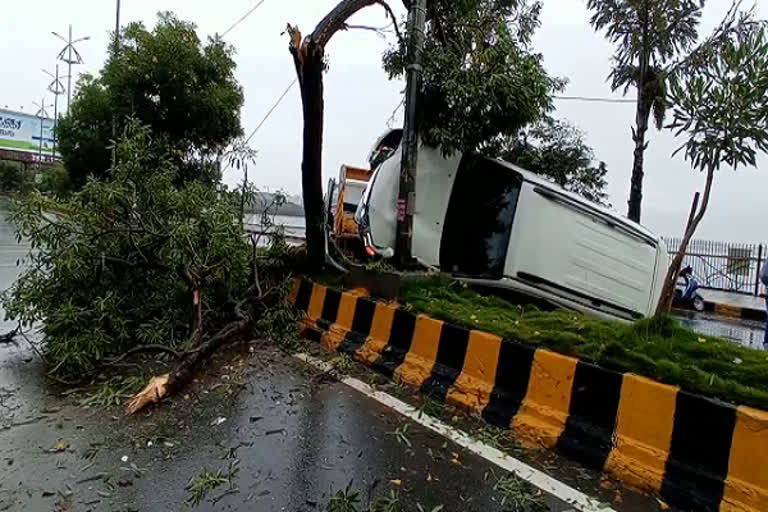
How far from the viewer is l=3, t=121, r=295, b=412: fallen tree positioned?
385cm

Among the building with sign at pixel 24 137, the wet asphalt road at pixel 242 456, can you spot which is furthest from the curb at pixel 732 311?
the building with sign at pixel 24 137

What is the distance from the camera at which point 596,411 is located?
2.76 metres

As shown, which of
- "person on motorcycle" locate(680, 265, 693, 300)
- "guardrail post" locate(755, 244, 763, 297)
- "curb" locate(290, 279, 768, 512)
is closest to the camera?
"curb" locate(290, 279, 768, 512)

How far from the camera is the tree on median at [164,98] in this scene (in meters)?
10.7

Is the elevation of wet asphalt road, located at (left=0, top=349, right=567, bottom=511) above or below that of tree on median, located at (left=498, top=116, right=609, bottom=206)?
below

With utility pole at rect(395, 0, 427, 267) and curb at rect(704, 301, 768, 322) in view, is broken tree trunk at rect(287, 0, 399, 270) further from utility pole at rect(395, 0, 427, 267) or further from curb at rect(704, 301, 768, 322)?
curb at rect(704, 301, 768, 322)

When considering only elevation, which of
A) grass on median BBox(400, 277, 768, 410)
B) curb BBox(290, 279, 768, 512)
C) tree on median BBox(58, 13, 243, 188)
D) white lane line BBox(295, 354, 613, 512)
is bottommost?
white lane line BBox(295, 354, 613, 512)

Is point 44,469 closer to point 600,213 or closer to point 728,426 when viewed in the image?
point 728,426

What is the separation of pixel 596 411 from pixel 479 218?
301 centimetres

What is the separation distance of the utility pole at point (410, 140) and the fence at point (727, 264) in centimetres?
1349

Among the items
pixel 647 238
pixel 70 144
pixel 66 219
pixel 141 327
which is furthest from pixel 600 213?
pixel 70 144

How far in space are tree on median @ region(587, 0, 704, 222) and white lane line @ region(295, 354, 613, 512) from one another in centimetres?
1095

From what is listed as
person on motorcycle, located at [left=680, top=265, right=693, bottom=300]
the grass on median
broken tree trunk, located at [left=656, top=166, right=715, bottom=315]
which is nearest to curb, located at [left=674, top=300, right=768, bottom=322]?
person on motorcycle, located at [left=680, top=265, right=693, bottom=300]

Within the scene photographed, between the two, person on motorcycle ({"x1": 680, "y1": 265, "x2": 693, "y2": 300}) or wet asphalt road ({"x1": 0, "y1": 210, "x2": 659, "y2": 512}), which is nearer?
wet asphalt road ({"x1": 0, "y1": 210, "x2": 659, "y2": 512})
